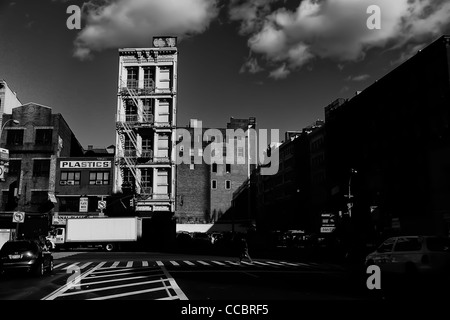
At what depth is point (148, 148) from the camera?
56.8m

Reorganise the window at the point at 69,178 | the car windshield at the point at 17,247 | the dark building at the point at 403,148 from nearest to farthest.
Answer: the car windshield at the point at 17,247
the dark building at the point at 403,148
the window at the point at 69,178

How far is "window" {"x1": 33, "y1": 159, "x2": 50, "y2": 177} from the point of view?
56.0 metres

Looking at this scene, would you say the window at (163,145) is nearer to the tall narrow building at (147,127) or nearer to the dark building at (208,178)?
the tall narrow building at (147,127)


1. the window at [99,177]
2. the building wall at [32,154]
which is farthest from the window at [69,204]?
the window at [99,177]

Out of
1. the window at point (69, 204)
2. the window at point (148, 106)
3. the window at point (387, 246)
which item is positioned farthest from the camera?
the window at point (148, 106)

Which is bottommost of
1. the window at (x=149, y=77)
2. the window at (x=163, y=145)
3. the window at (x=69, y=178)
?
the window at (x=69, y=178)

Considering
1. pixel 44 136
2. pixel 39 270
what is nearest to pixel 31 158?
pixel 44 136

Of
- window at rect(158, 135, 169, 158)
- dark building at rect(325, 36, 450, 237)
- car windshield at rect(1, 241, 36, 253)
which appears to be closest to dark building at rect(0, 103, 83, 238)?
window at rect(158, 135, 169, 158)

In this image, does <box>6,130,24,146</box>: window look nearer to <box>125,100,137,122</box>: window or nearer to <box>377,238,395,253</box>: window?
<box>125,100,137,122</box>: window

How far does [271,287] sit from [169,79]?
4627cm

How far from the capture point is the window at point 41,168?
184ft

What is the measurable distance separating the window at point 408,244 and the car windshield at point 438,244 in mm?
344

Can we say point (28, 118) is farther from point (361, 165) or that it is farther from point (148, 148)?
point (361, 165)
